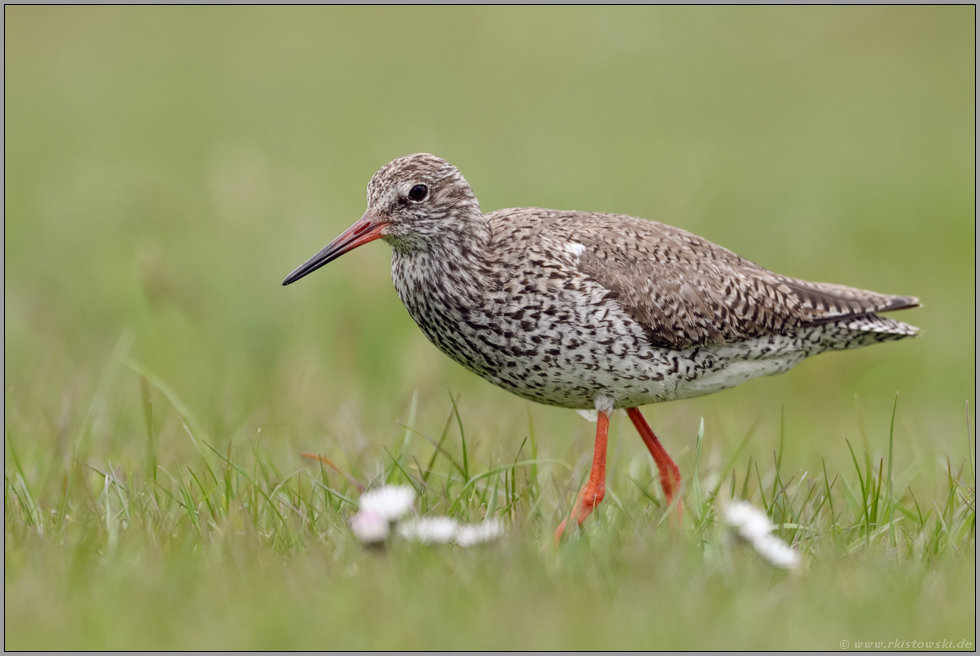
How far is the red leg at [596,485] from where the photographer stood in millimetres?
5566

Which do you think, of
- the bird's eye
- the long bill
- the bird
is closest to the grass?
the bird

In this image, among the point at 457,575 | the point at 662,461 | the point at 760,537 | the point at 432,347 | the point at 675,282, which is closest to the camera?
the point at 457,575

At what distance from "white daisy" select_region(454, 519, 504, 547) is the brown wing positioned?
168 centimetres

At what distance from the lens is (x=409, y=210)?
6016 millimetres

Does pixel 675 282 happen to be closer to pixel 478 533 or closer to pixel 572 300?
pixel 572 300

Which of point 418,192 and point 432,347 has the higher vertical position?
point 418,192

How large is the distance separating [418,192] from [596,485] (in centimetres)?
182

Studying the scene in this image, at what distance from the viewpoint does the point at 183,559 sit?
458 cm

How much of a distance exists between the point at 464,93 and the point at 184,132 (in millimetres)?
4503

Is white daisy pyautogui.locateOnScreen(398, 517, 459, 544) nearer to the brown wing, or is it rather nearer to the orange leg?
the brown wing

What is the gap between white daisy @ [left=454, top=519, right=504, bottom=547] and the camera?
185 inches

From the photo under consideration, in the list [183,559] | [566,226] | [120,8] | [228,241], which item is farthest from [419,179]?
[120,8]

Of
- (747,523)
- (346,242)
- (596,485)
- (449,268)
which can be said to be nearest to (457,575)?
(747,523)

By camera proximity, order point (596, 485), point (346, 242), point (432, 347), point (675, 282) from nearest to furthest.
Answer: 1. point (596, 485)
2. point (346, 242)
3. point (675, 282)
4. point (432, 347)
